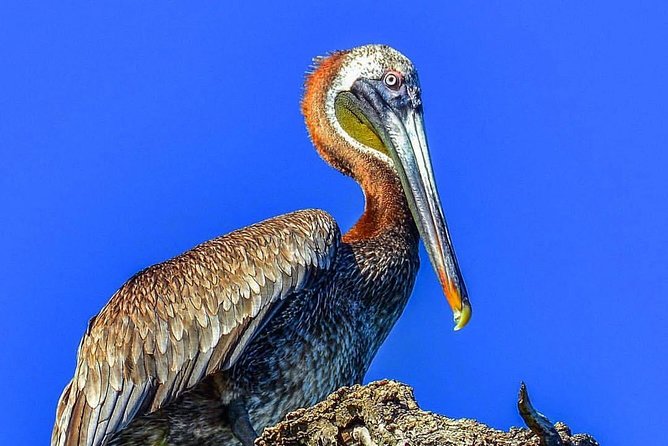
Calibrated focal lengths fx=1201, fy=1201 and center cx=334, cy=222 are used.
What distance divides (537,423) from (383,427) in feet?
2.67

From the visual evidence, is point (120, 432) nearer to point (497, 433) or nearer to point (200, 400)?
point (200, 400)

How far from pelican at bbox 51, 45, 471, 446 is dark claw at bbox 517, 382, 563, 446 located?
2580mm

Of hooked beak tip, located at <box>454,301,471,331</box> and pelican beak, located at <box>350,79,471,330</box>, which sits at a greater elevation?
pelican beak, located at <box>350,79,471,330</box>

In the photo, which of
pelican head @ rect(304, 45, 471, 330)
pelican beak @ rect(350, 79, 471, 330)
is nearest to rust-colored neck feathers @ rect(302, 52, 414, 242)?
pelican head @ rect(304, 45, 471, 330)

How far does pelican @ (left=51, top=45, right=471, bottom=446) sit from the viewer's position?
707 cm

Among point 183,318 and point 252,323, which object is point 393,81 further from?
point 183,318

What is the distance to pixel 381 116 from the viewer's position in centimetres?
900

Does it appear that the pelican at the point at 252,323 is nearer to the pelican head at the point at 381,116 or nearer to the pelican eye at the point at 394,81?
the pelican head at the point at 381,116

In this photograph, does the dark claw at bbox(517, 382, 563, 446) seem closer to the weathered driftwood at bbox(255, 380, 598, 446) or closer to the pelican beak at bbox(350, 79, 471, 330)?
the weathered driftwood at bbox(255, 380, 598, 446)

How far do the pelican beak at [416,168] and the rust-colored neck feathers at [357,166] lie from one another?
113 millimetres

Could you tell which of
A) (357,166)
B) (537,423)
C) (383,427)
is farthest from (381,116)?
(537,423)

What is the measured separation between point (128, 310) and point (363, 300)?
163 centimetres

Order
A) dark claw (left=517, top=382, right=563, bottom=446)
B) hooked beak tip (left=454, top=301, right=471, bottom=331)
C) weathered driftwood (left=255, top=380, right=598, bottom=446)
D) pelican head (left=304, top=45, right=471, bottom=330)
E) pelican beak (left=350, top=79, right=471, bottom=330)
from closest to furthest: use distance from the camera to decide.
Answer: dark claw (left=517, top=382, right=563, bottom=446) → weathered driftwood (left=255, top=380, right=598, bottom=446) → hooked beak tip (left=454, top=301, right=471, bottom=331) → pelican beak (left=350, top=79, right=471, bottom=330) → pelican head (left=304, top=45, right=471, bottom=330)

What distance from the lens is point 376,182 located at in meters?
8.73
